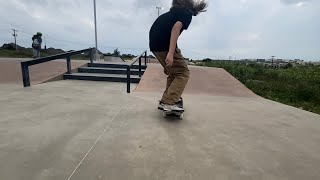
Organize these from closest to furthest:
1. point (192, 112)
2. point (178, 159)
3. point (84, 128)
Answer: point (178, 159) → point (84, 128) → point (192, 112)

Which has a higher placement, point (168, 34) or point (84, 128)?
point (168, 34)

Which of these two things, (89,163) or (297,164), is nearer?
(89,163)

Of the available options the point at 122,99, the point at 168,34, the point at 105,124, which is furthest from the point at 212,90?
the point at 105,124

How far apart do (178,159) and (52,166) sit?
96 cm

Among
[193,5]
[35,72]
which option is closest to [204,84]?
[193,5]

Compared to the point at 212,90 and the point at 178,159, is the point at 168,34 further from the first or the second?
the point at 212,90

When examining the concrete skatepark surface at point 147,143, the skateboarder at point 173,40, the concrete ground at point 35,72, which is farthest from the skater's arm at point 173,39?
the concrete ground at point 35,72

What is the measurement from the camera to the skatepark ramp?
6.54 metres

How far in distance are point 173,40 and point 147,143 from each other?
1.33 meters

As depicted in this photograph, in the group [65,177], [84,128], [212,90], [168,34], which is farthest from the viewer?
[212,90]

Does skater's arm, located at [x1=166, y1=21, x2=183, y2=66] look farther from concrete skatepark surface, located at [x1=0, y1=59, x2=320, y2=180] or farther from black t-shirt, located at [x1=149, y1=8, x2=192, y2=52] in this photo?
concrete skatepark surface, located at [x1=0, y1=59, x2=320, y2=180]

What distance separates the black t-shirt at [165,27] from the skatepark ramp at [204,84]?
2578 mm

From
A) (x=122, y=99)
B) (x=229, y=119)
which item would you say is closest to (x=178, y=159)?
(x=229, y=119)

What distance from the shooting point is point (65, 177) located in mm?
1995
